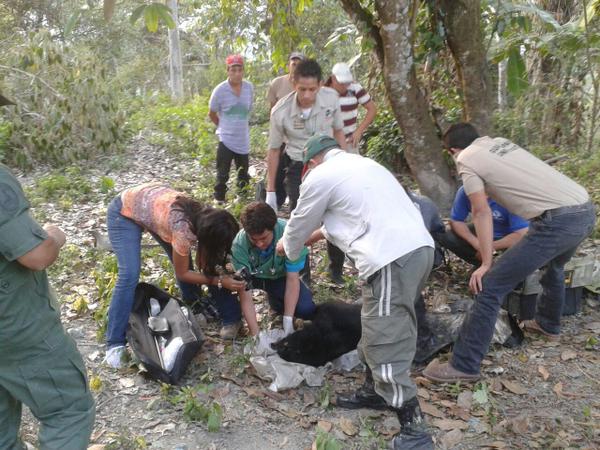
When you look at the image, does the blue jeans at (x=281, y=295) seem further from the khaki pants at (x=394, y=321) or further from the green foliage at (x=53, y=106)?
the green foliage at (x=53, y=106)

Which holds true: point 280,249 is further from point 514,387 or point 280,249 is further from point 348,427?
point 514,387

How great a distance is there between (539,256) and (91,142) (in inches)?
291

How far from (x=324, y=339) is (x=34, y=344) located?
1921 millimetres

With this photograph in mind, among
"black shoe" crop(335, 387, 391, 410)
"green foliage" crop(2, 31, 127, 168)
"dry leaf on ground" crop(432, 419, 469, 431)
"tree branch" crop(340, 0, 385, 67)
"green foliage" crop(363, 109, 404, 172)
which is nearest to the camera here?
"dry leaf on ground" crop(432, 419, 469, 431)

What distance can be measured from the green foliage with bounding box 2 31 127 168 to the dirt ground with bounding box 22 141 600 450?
200 inches

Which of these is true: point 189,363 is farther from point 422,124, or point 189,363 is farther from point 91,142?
point 91,142

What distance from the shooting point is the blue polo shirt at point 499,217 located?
4578 mm

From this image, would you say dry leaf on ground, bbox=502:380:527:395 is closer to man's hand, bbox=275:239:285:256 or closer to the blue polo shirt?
the blue polo shirt

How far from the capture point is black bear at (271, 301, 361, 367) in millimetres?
3754

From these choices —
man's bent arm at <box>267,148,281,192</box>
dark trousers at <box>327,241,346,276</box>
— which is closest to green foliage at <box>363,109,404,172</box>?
man's bent arm at <box>267,148,281,192</box>

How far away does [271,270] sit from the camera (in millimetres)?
3949

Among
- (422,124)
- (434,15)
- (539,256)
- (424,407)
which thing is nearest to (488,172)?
(539,256)

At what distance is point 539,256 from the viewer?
3.50 m

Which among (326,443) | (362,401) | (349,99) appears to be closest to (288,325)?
(362,401)
